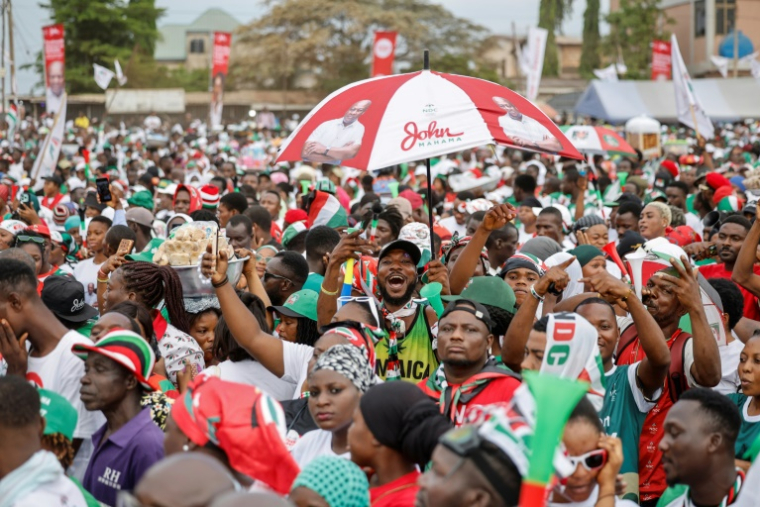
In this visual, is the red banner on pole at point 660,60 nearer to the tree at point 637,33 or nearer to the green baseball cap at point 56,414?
the tree at point 637,33

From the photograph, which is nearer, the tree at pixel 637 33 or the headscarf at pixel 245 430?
the headscarf at pixel 245 430

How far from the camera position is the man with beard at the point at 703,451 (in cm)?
394

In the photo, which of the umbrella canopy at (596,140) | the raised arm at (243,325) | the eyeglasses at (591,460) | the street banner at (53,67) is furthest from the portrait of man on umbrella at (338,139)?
the street banner at (53,67)

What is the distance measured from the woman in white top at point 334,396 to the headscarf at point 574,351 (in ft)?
2.50

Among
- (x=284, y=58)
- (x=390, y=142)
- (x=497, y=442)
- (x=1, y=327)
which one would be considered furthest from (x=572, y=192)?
(x=284, y=58)

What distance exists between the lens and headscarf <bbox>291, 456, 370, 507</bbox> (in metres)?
3.31

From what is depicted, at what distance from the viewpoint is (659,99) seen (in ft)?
110

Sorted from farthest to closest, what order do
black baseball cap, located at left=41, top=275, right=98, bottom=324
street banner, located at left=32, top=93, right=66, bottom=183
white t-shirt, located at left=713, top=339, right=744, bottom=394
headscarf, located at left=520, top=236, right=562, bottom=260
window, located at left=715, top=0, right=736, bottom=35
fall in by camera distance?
window, located at left=715, top=0, right=736, bottom=35
street banner, located at left=32, top=93, right=66, bottom=183
headscarf, located at left=520, top=236, right=562, bottom=260
black baseball cap, located at left=41, top=275, right=98, bottom=324
white t-shirt, located at left=713, top=339, right=744, bottom=394

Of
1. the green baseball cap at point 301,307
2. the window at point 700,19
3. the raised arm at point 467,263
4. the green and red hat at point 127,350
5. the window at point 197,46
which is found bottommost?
the green baseball cap at point 301,307

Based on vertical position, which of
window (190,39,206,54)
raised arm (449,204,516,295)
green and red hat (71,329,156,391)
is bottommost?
green and red hat (71,329,156,391)

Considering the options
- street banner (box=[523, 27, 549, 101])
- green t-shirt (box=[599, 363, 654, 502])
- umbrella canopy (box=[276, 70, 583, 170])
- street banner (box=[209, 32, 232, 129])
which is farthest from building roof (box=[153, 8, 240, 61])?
green t-shirt (box=[599, 363, 654, 502])

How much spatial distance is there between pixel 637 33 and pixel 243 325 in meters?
47.7

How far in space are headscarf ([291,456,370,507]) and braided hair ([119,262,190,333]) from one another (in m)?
2.80

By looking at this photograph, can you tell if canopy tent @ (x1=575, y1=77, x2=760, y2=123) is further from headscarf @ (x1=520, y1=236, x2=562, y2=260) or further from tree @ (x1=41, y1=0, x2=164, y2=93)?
tree @ (x1=41, y1=0, x2=164, y2=93)
